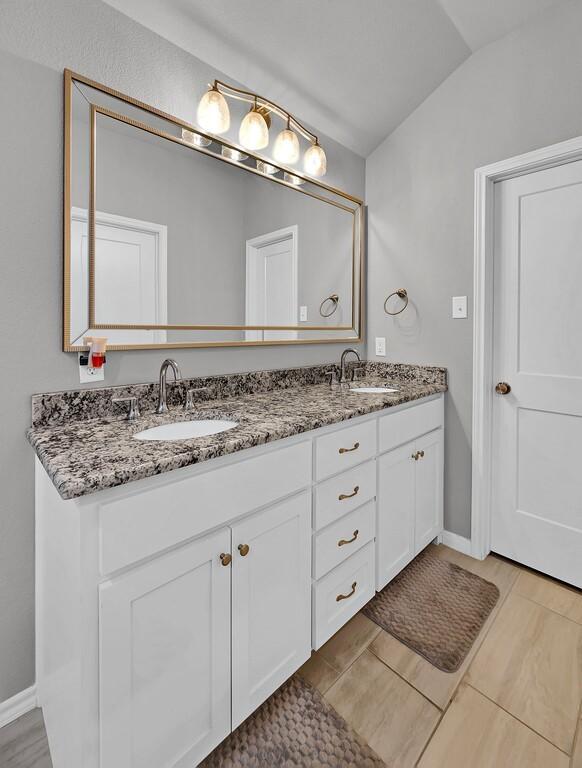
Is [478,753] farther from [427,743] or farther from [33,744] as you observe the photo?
[33,744]

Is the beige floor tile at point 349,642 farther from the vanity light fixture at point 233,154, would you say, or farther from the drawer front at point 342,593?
the vanity light fixture at point 233,154

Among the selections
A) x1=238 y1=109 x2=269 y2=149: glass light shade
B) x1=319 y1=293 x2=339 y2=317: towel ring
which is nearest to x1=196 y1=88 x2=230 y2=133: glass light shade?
x1=238 y1=109 x2=269 y2=149: glass light shade

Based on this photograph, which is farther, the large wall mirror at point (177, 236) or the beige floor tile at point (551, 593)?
the beige floor tile at point (551, 593)

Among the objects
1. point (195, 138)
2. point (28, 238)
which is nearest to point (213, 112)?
point (195, 138)

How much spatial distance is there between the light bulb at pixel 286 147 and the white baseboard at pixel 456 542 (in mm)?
2085

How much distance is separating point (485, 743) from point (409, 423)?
1.08 meters

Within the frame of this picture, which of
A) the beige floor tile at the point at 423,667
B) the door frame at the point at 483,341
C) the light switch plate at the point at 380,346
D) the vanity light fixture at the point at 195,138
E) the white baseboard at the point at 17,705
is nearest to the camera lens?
the white baseboard at the point at 17,705

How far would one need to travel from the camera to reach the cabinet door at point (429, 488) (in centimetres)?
192

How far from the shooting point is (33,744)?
1153mm

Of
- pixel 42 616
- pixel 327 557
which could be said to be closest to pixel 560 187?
pixel 327 557

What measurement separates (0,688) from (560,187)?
280cm

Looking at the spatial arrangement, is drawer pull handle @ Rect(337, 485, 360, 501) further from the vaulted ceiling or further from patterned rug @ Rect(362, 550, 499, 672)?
the vaulted ceiling

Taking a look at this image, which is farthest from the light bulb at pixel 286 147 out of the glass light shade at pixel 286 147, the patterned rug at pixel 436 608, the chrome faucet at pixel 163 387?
the patterned rug at pixel 436 608

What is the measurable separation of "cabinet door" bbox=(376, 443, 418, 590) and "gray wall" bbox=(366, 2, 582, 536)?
17.7 inches
